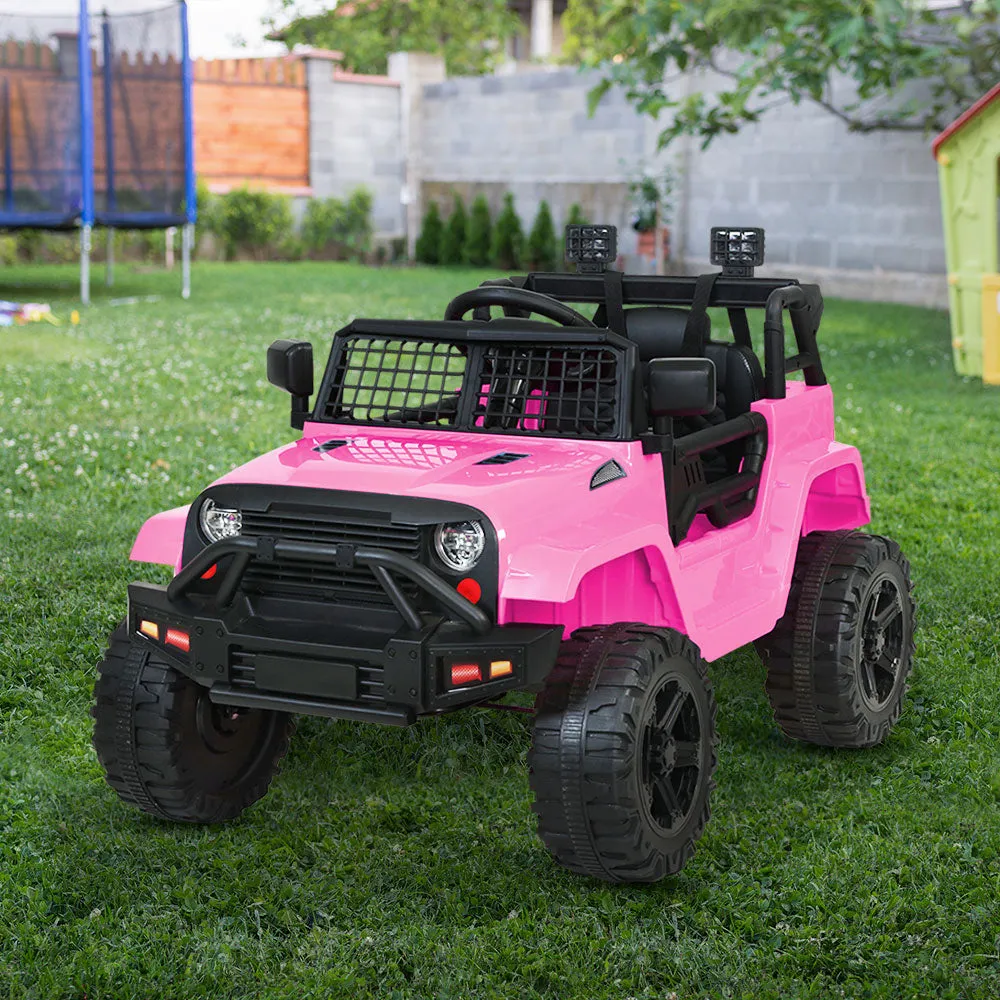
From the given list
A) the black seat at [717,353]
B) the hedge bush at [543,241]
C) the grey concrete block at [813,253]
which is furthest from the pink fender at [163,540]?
the hedge bush at [543,241]

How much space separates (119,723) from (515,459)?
1.14 meters

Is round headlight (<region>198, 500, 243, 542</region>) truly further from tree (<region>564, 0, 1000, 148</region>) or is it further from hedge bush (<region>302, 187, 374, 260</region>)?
hedge bush (<region>302, 187, 374, 260</region>)

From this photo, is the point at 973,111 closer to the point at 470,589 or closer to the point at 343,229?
the point at 470,589

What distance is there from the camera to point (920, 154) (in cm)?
1571

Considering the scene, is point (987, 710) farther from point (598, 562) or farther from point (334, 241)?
point (334, 241)

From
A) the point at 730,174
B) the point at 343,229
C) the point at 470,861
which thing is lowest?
the point at 470,861

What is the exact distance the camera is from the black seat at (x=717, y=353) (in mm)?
4465

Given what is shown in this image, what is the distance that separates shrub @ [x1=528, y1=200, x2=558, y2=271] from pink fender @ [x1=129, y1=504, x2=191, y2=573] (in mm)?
17020

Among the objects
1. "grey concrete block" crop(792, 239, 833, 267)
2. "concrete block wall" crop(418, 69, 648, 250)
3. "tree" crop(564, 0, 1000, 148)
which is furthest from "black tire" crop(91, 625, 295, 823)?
"concrete block wall" crop(418, 69, 648, 250)

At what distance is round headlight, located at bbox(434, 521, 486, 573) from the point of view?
130 inches

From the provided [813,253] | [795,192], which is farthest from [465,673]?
[795,192]

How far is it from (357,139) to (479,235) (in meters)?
3.29

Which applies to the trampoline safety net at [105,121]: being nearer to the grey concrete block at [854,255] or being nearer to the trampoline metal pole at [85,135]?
the trampoline metal pole at [85,135]

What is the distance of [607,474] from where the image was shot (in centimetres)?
367
